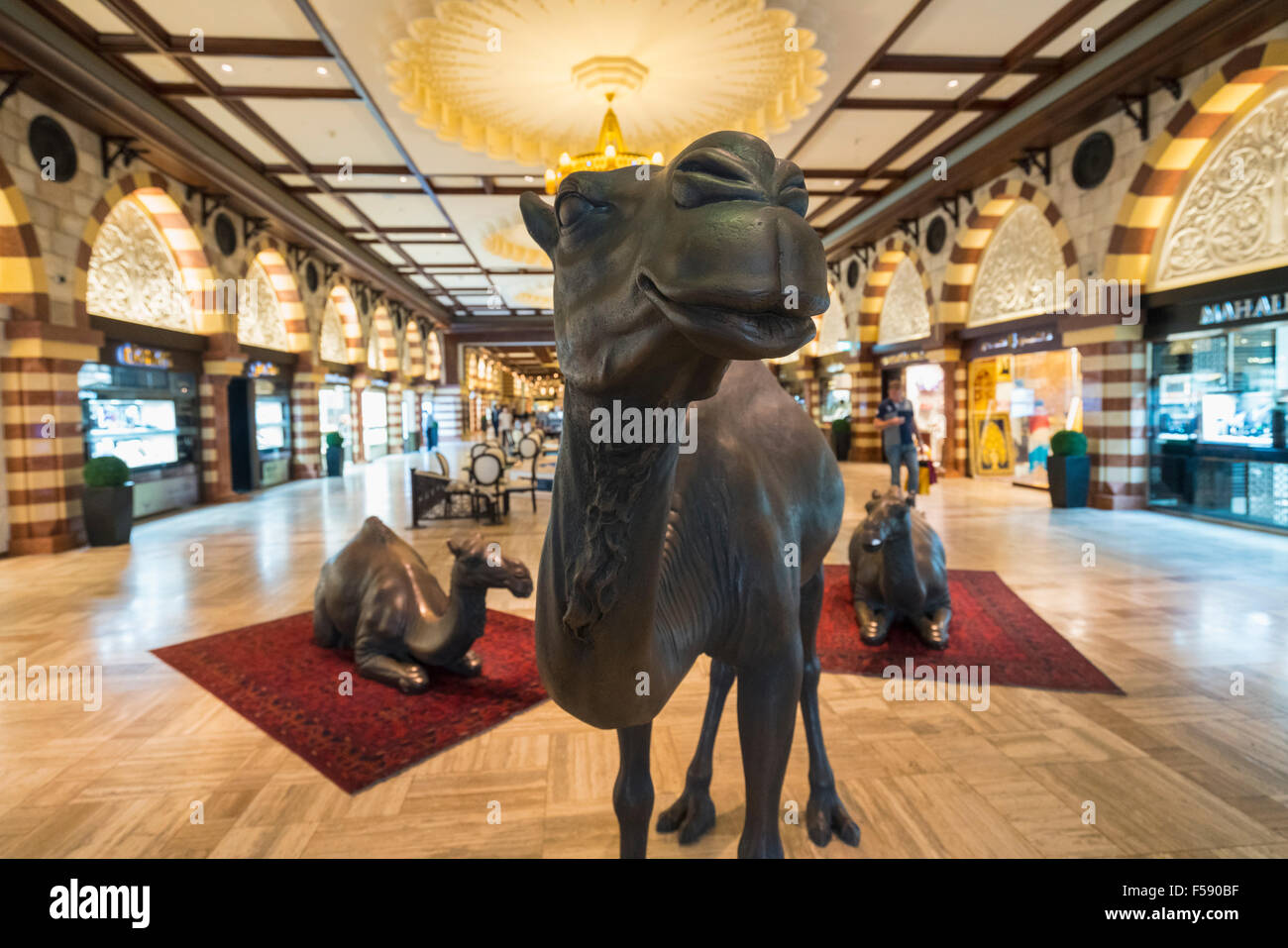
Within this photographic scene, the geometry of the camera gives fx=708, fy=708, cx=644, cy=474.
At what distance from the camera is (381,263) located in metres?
22.0

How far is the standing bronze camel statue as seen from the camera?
0.87 m

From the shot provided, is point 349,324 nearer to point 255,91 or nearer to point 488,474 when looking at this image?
point 255,91

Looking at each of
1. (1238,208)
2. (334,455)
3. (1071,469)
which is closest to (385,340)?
(334,455)

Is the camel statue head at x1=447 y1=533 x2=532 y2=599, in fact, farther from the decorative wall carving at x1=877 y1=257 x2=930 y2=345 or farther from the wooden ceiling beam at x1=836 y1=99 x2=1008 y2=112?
the decorative wall carving at x1=877 y1=257 x2=930 y2=345

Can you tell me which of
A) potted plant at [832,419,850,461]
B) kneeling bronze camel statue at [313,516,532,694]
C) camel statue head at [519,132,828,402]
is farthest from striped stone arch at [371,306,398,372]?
camel statue head at [519,132,828,402]

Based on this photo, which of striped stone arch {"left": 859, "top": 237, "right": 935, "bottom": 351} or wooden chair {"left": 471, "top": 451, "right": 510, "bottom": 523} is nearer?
wooden chair {"left": 471, "top": 451, "right": 510, "bottom": 523}

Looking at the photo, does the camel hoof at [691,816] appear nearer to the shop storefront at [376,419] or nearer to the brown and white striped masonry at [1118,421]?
the brown and white striped masonry at [1118,421]

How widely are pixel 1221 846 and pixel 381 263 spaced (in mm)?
23282

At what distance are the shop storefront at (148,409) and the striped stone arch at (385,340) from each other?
13313 mm

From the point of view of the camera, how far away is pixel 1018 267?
14391mm

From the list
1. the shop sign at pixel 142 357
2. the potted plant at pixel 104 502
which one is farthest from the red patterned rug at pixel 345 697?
the shop sign at pixel 142 357

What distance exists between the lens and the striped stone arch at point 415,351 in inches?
1249

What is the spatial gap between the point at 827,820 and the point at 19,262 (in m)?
A: 11.4

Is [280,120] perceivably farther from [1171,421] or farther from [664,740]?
[1171,421]
